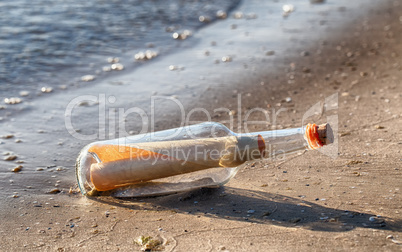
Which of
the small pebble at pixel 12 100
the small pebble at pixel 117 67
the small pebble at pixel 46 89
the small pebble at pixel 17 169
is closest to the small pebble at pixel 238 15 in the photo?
the small pebble at pixel 117 67

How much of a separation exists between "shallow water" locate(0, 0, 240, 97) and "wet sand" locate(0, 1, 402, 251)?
1.05 metres

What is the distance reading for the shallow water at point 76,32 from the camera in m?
5.17

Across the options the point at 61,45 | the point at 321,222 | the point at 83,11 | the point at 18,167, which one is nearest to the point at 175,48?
the point at 61,45

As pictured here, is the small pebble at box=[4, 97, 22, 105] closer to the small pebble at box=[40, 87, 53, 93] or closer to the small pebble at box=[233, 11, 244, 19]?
the small pebble at box=[40, 87, 53, 93]

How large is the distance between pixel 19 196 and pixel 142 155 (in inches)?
31.6

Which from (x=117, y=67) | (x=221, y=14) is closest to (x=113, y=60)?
(x=117, y=67)

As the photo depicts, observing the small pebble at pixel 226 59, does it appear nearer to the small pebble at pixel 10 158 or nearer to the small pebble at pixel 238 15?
the small pebble at pixel 238 15

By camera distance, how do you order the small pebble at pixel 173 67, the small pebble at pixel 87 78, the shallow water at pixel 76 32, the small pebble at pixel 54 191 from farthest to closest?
the shallow water at pixel 76 32 < the small pebble at pixel 173 67 < the small pebble at pixel 87 78 < the small pebble at pixel 54 191

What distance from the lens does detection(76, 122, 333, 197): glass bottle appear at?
2.31 metres

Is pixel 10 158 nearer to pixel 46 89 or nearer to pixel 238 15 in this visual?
pixel 46 89

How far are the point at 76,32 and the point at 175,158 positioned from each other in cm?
461

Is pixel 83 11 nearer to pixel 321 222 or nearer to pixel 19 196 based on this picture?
pixel 19 196

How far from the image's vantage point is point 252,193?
248cm

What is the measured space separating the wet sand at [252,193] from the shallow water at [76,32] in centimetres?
105
